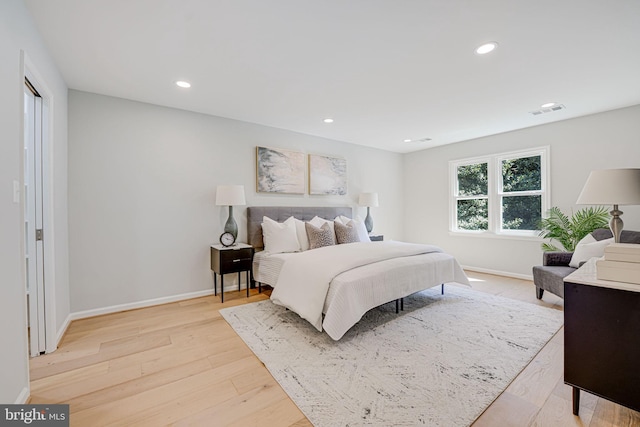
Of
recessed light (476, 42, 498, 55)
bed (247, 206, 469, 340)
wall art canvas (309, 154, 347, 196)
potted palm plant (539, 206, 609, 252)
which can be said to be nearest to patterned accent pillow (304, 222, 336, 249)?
bed (247, 206, 469, 340)

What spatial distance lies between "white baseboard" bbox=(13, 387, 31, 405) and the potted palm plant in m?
5.55

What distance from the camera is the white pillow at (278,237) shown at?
370 cm

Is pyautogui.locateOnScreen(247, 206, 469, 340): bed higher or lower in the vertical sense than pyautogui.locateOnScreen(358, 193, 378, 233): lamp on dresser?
lower

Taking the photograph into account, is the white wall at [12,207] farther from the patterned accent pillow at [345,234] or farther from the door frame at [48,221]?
the patterned accent pillow at [345,234]

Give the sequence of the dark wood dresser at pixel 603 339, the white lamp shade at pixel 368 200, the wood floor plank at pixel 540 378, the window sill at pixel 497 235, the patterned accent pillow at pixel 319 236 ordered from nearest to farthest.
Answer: the dark wood dresser at pixel 603 339
the wood floor plank at pixel 540 378
the patterned accent pillow at pixel 319 236
the window sill at pixel 497 235
the white lamp shade at pixel 368 200

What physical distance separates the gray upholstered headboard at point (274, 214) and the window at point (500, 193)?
261cm

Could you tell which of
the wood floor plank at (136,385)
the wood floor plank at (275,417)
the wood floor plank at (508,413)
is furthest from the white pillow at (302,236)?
the wood floor plank at (508,413)

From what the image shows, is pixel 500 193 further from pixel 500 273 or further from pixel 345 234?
pixel 345 234

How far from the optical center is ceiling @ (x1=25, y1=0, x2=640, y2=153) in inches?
70.1

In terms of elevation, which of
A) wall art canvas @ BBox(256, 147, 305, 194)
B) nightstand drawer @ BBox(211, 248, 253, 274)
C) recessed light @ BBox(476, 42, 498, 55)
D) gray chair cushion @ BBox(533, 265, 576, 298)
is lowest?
gray chair cushion @ BBox(533, 265, 576, 298)

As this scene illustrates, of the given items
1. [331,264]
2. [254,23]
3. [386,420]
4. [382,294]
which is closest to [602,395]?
[386,420]

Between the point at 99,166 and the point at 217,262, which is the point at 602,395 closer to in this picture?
the point at 217,262

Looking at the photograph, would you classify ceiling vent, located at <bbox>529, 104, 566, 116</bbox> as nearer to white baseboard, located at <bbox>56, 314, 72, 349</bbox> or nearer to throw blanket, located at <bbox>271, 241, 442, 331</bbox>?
throw blanket, located at <bbox>271, 241, 442, 331</bbox>

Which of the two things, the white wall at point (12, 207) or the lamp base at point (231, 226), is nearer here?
the white wall at point (12, 207)
